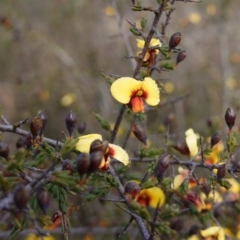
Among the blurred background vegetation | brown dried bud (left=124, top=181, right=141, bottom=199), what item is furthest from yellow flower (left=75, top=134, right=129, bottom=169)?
the blurred background vegetation

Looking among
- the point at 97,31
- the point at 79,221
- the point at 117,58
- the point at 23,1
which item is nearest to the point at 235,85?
the point at 117,58

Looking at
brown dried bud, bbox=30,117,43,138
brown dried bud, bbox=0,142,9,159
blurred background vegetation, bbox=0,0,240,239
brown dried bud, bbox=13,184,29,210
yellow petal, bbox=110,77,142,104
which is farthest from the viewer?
blurred background vegetation, bbox=0,0,240,239

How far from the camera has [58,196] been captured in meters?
1.58

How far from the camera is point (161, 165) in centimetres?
164

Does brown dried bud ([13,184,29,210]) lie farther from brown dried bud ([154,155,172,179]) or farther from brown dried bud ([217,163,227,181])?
brown dried bud ([217,163,227,181])

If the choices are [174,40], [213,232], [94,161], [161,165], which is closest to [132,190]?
[161,165]

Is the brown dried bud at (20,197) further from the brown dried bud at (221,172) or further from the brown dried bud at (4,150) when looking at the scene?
the brown dried bud at (221,172)

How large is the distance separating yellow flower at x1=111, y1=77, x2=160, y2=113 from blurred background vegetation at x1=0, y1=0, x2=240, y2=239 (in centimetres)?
275

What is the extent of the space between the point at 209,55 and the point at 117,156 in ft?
19.5

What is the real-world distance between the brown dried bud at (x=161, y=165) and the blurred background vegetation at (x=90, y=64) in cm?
292

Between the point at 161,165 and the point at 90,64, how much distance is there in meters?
4.91

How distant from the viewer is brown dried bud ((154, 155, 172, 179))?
1.63 metres

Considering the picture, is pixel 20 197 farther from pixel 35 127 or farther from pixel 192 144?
pixel 192 144

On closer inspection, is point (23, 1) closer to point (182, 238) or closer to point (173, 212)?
point (182, 238)
